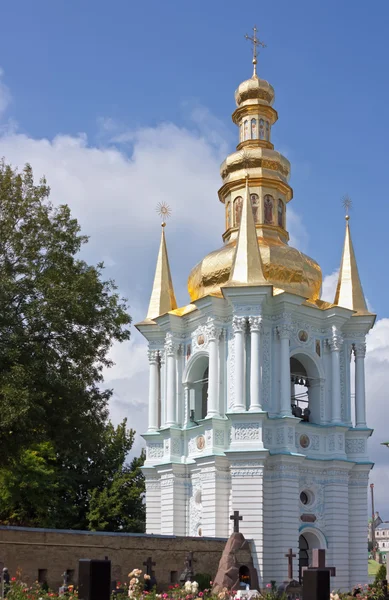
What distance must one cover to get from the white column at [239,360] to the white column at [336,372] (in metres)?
3.99

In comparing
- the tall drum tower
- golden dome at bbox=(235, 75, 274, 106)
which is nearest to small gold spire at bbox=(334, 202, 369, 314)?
the tall drum tower

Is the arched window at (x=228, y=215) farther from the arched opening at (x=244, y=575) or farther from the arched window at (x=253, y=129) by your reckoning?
the arched opening at (x=244, y=575)

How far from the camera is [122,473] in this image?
43.4m

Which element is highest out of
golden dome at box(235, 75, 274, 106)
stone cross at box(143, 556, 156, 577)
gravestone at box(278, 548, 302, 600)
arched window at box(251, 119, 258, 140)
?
golden dome at box(235, 75, 274, 106)

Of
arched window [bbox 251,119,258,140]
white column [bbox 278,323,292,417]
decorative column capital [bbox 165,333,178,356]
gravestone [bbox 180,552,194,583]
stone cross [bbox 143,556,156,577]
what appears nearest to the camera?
stone cross [bbox 143,556,156,577]

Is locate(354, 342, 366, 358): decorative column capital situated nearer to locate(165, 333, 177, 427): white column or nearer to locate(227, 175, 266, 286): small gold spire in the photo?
locate(227, 175, 266, 286): small gold spire

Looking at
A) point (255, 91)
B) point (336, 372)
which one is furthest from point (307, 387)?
point (255, 91)

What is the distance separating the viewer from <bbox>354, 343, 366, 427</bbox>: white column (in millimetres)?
33625

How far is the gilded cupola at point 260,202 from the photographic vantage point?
111 ft

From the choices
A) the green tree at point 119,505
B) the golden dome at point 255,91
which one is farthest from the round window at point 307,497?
the golden dome at point 255,91

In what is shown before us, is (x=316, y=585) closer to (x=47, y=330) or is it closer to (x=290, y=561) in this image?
(x=47, y=330)

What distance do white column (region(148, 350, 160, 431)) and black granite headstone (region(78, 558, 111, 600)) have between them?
952 inches

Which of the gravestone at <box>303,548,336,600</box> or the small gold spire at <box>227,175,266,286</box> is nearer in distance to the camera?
the gravestone at <box>303,548,336,600</box>

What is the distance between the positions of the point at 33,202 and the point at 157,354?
500 inches
